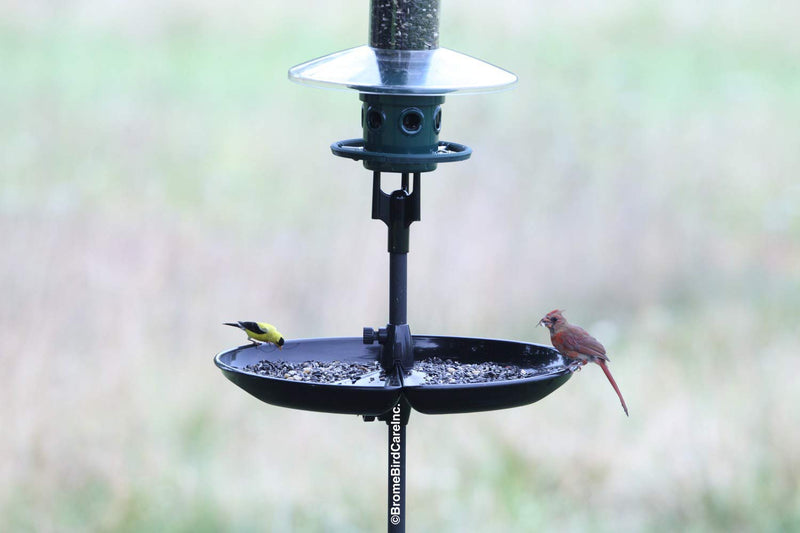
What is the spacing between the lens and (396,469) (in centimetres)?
314

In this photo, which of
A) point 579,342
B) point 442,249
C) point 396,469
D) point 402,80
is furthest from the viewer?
point 442,249

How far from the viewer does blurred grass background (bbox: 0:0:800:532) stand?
575cm

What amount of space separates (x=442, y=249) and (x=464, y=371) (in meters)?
3.56

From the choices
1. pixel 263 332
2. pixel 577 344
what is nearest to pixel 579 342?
pixel 577 344

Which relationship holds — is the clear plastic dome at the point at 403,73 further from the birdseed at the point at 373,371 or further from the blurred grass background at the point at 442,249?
the blurred grass background at the point at 442,249

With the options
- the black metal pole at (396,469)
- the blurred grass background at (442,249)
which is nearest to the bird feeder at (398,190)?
the black metal pole at (396,469)

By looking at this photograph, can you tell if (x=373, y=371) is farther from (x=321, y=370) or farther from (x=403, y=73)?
(x=403, y=73)

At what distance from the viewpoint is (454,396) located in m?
2.67

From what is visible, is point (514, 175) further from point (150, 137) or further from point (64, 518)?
point (64, 518)

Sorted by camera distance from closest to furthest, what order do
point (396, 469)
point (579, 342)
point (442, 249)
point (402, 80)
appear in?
point (402, 80) < point (396, 469) < point (579, 342) < point (442, 249)

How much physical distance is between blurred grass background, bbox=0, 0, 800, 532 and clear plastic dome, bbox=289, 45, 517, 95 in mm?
3178

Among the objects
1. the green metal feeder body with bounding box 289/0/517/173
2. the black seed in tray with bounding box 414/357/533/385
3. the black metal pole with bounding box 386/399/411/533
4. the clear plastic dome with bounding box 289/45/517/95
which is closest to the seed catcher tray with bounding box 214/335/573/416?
the black seed in tray with bounding box 414/357/533/385

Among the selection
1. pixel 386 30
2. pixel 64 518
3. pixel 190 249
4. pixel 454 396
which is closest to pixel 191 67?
pixel 190 249

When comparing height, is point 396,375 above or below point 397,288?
below
